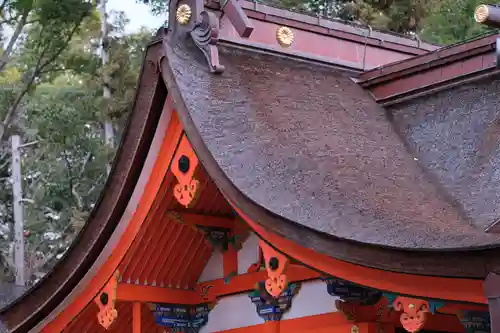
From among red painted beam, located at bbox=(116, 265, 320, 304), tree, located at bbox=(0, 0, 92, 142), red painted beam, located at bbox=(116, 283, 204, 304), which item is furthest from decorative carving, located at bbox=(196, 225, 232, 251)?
tree, located at bbox=(0, 0, 92, 142)

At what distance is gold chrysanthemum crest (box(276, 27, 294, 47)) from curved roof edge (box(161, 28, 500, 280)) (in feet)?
5.00

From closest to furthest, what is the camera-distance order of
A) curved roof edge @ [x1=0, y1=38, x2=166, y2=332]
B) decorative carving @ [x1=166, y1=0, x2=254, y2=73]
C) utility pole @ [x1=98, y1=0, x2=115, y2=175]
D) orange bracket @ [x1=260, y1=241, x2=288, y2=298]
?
orange bracket @ [x1=260, y1=241, x2=288, y2=298]
curved roof edge @ [x1=0, y1=38, x2=166, y2=332]
decorative carving @ [x1=166, y1=0, x2=254, y2=73]
utility pole @ [x1=98, y1=0, x2=115, y2=175]

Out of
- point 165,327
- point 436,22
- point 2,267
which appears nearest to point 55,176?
point 2,267

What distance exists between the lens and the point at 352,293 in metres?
4.93

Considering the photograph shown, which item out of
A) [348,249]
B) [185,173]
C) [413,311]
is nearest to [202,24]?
[185,173]

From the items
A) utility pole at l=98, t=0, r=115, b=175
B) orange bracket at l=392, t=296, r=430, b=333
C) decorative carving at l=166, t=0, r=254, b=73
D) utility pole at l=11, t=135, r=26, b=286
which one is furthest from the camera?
utility pole at l=98, t=0, r=115, b=175

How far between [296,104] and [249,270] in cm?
118

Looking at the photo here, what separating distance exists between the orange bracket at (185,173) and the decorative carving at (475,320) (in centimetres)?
163

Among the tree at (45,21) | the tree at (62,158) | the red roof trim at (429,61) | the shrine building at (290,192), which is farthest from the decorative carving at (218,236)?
the tree at (62,158)

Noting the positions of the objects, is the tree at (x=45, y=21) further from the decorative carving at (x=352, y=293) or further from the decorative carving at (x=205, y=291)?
the decorative carving at (x=352, y=293)

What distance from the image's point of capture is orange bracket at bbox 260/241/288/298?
4.42m

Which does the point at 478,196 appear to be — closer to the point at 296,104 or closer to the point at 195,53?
the point at 296,104

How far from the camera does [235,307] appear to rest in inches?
238

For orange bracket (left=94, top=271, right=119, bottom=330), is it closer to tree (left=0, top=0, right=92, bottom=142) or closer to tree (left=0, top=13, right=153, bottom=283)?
tree (left=0, top=0, right=92, bottom=142)
